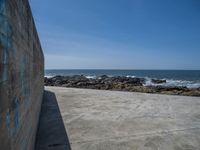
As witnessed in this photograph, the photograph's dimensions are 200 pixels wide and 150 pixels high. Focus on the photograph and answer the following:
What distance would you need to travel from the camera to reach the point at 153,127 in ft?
13.9

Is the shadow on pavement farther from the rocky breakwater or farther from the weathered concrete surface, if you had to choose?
the rocky breakwater

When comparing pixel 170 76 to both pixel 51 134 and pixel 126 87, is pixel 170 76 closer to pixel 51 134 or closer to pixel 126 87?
pixel 126 87

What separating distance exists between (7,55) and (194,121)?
5104 millimetres

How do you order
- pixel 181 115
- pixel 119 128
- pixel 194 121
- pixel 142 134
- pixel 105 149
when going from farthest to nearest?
pixel 181 115, pixel 194 121, pixel 119 128, pixel 142 134, pixel 105 149

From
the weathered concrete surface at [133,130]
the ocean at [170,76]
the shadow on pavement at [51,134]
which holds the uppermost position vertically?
the weathered concrete surface at [133,130]

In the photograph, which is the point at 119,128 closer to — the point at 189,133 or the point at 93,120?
the point at 93,120

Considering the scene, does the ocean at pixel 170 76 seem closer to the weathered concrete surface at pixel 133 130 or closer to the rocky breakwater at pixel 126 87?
the rocky breakwater at pixel 126 87

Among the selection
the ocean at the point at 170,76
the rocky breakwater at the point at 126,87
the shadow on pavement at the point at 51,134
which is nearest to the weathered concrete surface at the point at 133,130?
the shadow on pavement at the point at 51,134

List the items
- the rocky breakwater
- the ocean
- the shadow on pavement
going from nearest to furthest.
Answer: the shadow on pavement, the rocky breakwater, the ocean

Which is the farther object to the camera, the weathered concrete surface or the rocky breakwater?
the rocky breakwater

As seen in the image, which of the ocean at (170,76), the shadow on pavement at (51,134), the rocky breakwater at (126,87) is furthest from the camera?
the ocean at (170,76)

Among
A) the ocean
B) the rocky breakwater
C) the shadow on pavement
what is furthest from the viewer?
the ocean

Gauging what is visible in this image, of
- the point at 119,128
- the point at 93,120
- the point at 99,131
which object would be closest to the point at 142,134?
the point at 119,128

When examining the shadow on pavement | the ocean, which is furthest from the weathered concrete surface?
the ocean
